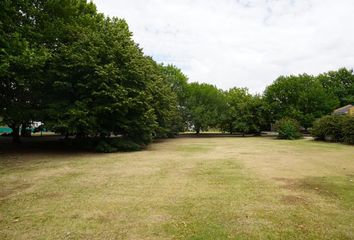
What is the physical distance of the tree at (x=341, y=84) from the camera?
47.2m

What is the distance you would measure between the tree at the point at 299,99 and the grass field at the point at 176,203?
28.2 meters

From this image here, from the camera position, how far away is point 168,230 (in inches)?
148

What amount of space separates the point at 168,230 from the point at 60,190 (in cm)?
345

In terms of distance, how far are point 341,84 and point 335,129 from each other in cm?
3425

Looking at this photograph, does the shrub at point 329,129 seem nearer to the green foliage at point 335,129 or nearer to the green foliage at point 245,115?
the green foliage at point 335,129

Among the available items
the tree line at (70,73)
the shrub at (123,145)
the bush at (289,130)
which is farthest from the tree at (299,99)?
the shrub at (123,145)

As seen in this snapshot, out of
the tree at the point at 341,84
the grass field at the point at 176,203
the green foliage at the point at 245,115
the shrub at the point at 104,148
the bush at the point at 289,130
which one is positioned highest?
the tree at the point at 341,84

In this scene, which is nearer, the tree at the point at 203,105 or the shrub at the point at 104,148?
the shrub at the point at 104,148

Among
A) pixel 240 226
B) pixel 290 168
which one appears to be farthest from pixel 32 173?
pixel 290 168

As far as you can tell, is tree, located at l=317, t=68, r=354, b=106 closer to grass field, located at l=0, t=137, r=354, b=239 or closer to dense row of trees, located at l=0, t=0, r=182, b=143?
dense row of trees, located at l=0, t=0, r=182, b=143

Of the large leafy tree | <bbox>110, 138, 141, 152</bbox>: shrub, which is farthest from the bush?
the large leafy tree

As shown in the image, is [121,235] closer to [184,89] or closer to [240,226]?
[240,226]

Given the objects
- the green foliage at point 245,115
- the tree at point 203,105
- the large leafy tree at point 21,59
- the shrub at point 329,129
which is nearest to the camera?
the large leafy tree at point 21,59

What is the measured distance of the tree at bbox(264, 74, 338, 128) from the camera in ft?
113
